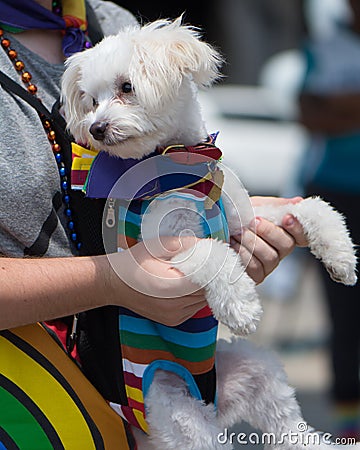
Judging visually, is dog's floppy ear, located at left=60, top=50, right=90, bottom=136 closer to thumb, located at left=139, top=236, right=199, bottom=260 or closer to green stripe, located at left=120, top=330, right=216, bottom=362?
thumb, located at left=139, top=236, right=199, bottom=260

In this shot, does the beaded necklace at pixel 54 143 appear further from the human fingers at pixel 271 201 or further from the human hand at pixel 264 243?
the human fingers at pixel 271 201

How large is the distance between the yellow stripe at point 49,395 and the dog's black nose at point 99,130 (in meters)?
0.37

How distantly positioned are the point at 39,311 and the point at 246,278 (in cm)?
36

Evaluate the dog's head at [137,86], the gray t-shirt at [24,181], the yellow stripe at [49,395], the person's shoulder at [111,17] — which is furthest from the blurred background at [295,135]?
the yellow stripe at [49,395]

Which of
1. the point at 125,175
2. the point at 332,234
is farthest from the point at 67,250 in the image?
the point at 332,234

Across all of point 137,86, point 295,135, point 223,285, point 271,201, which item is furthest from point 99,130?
point 295,135

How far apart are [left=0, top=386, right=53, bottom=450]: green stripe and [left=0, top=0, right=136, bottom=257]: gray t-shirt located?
0.25 m

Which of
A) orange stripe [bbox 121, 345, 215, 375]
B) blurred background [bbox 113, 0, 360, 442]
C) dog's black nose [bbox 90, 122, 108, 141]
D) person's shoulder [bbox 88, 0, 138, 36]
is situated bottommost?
blurred background [bbox 113, 0, 360, 442]

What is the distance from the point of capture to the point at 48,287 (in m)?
1.40

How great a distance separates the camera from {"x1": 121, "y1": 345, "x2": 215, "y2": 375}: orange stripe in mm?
1513

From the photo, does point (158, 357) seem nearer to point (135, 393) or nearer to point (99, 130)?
point (135, 393)

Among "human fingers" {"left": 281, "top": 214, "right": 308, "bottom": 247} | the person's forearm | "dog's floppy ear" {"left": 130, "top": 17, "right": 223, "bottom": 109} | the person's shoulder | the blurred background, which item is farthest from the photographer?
the blurred background

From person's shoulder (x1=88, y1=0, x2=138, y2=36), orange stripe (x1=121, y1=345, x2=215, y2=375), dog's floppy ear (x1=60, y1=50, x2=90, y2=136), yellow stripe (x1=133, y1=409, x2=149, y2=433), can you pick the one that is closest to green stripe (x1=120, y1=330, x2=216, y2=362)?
orange stripe (x1=121, y1=345, x2=215, y2=375)

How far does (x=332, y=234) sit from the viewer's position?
1651 millimetres
